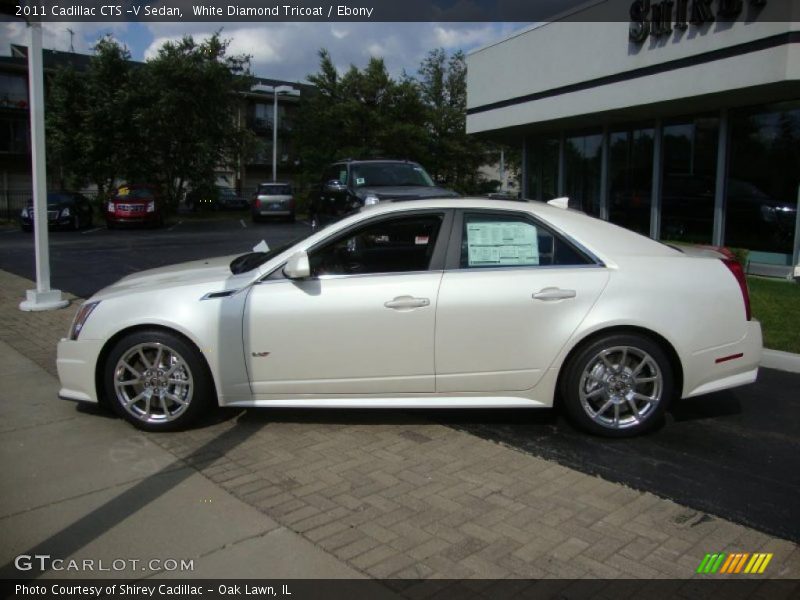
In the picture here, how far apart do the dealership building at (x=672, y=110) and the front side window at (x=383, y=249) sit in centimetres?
768

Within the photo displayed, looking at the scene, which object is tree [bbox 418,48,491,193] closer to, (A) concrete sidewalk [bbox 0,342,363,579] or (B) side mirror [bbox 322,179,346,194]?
(B) side mirror [bbox 322,179,346,194]

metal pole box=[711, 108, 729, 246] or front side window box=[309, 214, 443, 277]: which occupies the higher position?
metal pole box=[711, 108, 729, 246]

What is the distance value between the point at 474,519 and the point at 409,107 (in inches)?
1536

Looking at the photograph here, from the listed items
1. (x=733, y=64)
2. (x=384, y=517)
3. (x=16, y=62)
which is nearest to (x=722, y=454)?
(x=384, y=517)

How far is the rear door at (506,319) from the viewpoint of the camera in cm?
472

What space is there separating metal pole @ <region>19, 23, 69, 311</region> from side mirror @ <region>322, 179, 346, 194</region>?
16.4 feet

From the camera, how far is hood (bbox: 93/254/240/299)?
4.98 m

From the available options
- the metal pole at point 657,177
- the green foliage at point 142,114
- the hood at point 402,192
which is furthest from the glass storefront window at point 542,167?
the green foliage at point 142,114

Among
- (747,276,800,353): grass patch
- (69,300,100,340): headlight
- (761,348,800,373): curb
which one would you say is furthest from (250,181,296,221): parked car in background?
(69,300,100,340): headlight

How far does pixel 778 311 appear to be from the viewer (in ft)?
28.1

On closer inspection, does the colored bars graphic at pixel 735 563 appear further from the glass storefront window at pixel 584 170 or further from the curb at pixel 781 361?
the glass storefront window at pixel 584 170

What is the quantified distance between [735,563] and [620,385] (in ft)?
5.38

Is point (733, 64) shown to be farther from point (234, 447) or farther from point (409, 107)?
point (409, 107)

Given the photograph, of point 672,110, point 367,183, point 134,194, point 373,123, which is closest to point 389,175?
point 367,183
